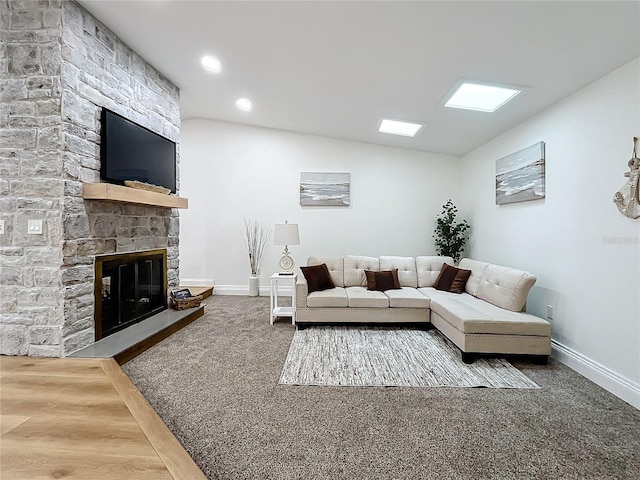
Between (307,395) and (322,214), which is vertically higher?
(322,214)

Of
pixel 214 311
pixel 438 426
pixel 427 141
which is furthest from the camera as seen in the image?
pixel 427 141

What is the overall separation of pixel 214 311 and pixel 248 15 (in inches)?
150

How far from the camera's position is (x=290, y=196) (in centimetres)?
611

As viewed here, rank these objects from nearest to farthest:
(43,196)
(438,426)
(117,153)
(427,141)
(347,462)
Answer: (347,462)
(438,426)
(43,196)
(117,153)
(427,141)

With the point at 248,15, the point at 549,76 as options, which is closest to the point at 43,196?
the point at 248,15

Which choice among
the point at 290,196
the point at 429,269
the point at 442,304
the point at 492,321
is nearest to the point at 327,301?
the point at 442,304

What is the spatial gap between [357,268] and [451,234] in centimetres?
194

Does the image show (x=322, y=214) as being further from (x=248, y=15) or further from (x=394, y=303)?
(x=248, y=15)

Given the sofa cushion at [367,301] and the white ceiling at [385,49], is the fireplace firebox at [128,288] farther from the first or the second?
the sofa cushion at [367,301]

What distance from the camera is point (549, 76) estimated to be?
2.88 m

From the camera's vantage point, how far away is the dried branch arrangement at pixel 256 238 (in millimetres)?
6098

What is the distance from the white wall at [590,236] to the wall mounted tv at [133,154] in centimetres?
442

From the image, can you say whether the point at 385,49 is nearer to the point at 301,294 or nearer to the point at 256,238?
the point at 301,294

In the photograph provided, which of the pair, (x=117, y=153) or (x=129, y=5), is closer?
(x=129, y=5)
